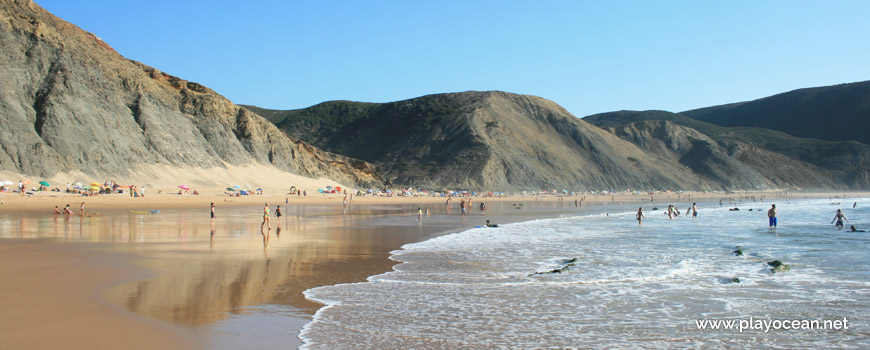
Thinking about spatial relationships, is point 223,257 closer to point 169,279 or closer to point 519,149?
point 169,279

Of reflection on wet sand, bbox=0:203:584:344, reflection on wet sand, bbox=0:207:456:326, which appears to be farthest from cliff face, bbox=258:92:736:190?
reflection on wet sand, bbox=0:207:456:326

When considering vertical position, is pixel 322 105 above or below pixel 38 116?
above

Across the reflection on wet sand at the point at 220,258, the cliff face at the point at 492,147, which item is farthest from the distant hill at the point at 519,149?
the reflection on wet sand at the point at 220,258

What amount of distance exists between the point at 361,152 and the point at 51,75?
78.4 meters

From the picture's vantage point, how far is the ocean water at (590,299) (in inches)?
311

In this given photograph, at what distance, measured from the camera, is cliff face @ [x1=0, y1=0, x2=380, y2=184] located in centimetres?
4788

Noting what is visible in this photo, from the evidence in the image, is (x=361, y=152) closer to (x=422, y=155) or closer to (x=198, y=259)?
(x=422, y=155)

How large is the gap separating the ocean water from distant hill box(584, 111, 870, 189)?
136m

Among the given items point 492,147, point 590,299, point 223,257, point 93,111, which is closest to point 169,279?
point 223,257

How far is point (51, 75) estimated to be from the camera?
5384 centimetres

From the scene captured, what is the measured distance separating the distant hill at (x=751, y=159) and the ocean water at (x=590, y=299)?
445ft

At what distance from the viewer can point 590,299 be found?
423 inches

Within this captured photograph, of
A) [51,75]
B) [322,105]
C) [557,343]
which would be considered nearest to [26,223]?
[557,343]

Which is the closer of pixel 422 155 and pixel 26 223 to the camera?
pixel 26 223
